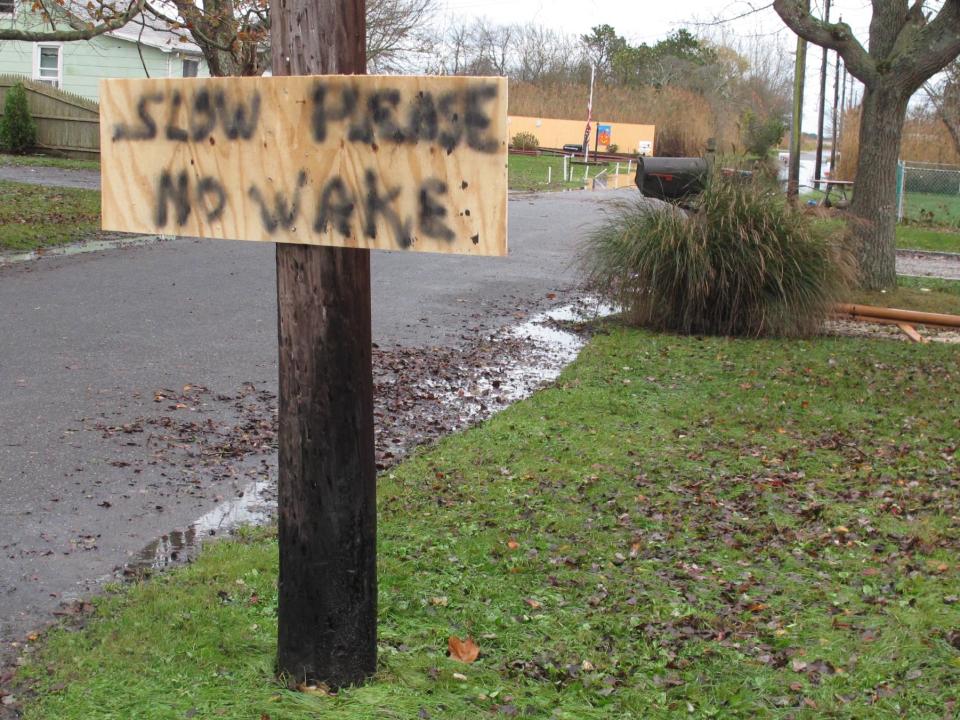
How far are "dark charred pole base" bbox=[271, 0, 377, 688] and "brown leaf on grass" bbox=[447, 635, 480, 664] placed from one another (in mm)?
361

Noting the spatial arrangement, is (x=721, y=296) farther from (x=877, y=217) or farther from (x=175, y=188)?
(x=175, y=188)

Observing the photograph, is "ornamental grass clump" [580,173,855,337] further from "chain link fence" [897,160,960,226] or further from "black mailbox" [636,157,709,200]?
"chain link fence" [897,160,960,226]

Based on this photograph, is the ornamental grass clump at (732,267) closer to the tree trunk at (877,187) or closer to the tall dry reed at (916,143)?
the tree trunk at (877,187)

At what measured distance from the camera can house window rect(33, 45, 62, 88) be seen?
3038 cm

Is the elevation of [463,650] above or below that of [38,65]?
below

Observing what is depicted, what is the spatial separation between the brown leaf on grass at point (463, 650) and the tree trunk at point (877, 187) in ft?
34.0

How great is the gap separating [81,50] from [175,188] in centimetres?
2988

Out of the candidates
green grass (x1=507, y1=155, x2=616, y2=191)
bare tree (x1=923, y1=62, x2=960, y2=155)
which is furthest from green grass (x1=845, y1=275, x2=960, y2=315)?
bare tree (x1=923, y1=62, x2=960, y2=155)

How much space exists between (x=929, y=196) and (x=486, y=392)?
25.9 meters

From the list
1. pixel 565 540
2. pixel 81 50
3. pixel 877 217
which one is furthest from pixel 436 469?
pixel 81 50

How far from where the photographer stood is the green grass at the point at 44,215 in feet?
46.7

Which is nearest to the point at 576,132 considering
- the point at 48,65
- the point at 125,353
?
the point at 48,65

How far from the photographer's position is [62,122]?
27.6 m

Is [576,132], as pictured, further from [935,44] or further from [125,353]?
[125,353]
